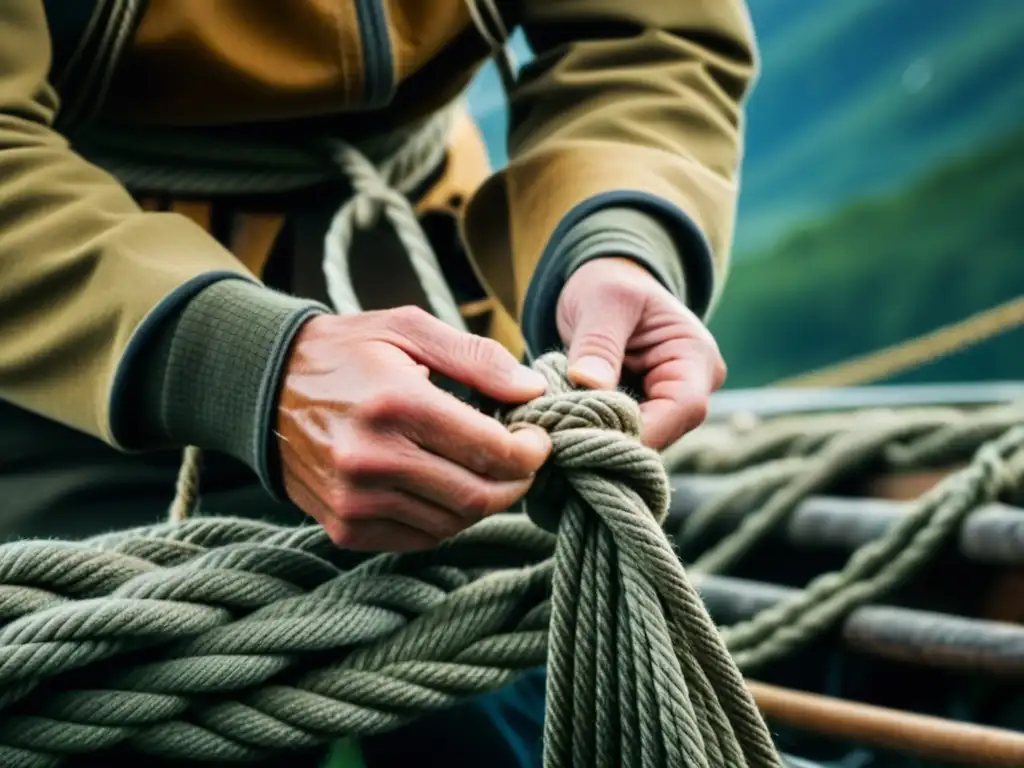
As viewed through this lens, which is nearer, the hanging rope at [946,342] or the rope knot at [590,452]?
the rope knot at [590,452]

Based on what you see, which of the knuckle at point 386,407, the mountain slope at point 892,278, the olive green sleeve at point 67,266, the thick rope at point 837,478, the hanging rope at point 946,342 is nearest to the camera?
the knuckle at point 386,407

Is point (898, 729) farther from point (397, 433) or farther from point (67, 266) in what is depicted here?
point (67, 266)

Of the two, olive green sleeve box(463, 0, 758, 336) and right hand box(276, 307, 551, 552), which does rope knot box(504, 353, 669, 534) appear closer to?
right hand box(276, 307, 551, 552)

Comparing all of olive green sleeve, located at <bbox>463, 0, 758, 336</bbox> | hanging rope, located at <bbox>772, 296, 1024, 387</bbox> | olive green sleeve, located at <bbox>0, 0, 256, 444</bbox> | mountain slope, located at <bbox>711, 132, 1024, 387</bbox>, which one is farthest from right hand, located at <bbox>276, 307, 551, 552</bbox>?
mountain slope, located at <bbox>711, 132, 1024, 387</bbox>

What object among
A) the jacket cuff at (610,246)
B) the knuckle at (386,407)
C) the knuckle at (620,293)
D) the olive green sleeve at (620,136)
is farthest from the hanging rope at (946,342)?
the knuckle at (386,407)

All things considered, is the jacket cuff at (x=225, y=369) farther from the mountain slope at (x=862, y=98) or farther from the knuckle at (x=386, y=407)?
the mountain slope at (x=862, y=98)

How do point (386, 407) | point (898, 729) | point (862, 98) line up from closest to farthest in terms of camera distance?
1. point (386, 407)
2. point (898, 729)
3. point (862, 98)

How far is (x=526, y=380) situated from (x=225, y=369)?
6.5 inches

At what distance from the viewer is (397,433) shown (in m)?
0.52

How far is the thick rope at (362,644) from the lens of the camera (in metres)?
0.55

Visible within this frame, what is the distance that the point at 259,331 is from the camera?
23.1 inches

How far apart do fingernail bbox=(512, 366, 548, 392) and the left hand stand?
0.16 feet

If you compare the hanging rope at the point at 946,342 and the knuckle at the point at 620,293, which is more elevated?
the knuckle at the point at 620,293

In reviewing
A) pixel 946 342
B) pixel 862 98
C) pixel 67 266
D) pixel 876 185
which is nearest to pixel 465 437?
pixel 67 266
